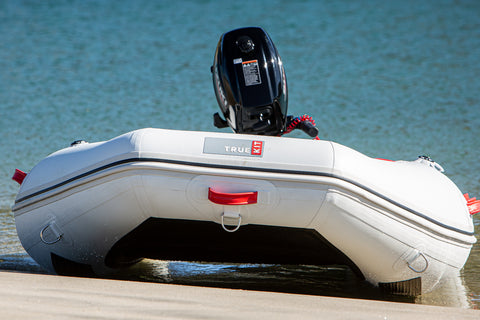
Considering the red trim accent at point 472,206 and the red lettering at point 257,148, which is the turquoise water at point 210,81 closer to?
the red trim accent at point 472,206

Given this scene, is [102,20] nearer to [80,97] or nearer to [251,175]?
[80,97]

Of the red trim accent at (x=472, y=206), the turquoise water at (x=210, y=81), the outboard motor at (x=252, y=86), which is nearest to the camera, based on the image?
the outboard motor at (x=252, y=86)

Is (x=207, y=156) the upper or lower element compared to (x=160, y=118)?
upper

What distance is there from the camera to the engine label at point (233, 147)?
216 centimetres

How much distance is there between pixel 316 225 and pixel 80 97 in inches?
270

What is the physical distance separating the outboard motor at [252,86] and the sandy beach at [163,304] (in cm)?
66

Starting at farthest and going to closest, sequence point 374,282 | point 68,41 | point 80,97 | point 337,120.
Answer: point 68,41
point 80,97
point 337,120
point 374,282

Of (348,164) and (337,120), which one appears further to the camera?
(337,120)

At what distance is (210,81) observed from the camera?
948cm

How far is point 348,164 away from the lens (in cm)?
216

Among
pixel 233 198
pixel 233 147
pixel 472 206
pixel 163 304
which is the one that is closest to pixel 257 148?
pixel 233 147

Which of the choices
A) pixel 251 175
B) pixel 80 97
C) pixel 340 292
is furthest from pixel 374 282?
pixel 80 97

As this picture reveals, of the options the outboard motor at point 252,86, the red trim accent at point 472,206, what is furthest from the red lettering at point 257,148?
the red trim accent at point 472,206

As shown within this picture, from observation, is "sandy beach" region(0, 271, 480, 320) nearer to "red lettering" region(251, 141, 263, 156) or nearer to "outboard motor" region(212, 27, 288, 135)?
"red lettering" region(251, 141, 263, 156)
